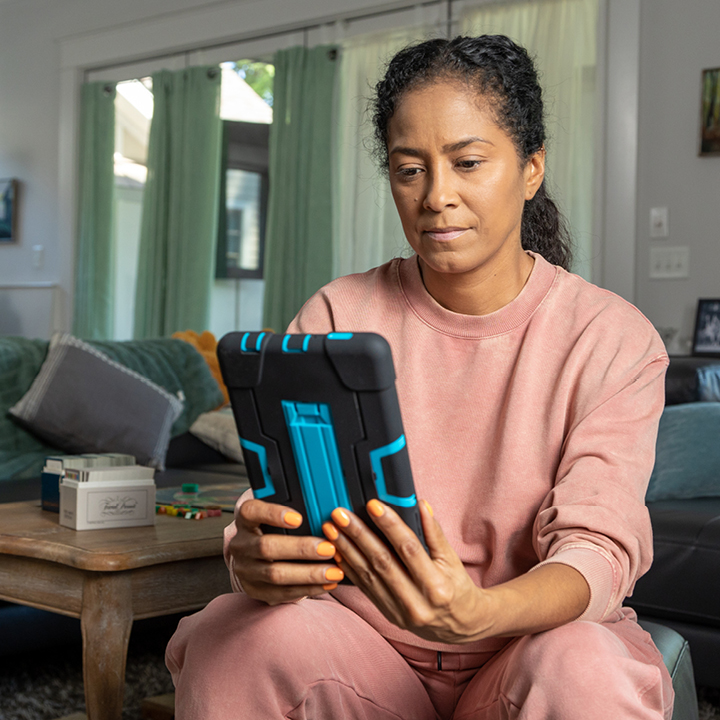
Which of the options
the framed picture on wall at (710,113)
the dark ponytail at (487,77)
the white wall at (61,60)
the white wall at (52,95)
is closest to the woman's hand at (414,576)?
the dark ponytail at (487,77)

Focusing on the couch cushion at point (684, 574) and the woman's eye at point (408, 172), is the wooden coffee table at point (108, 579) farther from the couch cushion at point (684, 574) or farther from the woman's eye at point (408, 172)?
the couch cushion at point (684, 574)

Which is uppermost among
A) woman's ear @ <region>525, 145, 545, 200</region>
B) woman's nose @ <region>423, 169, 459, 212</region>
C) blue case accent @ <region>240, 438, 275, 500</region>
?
woman's ear @ <region>525, 145, 545, 200</region>

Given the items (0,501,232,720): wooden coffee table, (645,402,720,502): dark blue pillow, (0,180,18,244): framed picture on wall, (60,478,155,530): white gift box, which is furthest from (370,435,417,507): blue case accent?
(0,180,18,244): framed picture on wall

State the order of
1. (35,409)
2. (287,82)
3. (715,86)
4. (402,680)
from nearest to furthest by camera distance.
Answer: (402,680) → (35,409) → (715,86) → (287,82)

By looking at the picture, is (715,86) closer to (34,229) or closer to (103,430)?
(103,430)

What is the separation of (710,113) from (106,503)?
298 centimetres

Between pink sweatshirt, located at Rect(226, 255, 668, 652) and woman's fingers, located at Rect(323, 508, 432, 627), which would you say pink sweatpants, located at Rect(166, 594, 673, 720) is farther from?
woman's fingers, located at Rect(323, 508, 432, 627)

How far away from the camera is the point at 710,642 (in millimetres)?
1898

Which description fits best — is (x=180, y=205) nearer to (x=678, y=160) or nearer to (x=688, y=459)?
(x=678, y=160)

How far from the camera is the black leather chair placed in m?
1.11

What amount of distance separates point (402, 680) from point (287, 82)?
4.17 metres

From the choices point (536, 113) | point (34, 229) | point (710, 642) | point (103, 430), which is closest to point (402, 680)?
point (536, 113)

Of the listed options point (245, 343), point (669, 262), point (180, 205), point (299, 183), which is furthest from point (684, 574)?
point (180, 205)

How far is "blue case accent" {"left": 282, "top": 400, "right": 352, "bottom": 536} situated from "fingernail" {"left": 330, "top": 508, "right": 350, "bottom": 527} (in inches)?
0.4
